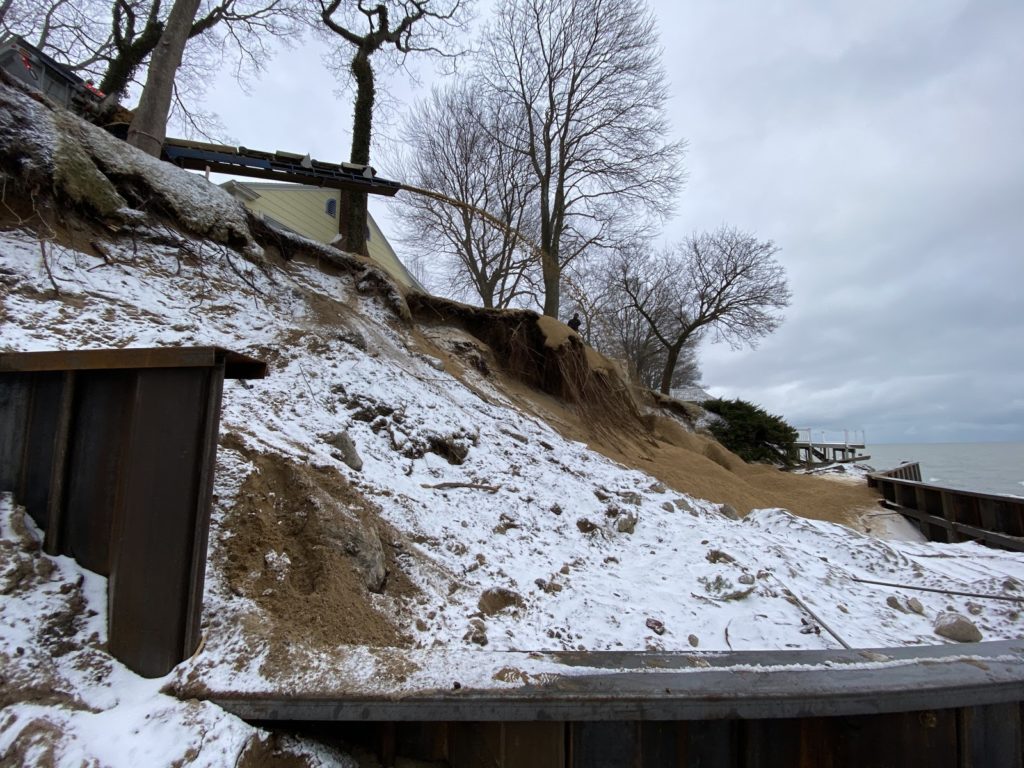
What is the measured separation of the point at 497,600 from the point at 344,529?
4.55ft

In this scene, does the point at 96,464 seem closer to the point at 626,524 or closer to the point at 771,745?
the point at 771,745

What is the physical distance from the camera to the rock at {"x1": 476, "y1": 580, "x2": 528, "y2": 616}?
3.89 metres

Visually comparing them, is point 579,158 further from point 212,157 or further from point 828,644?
point 828,644

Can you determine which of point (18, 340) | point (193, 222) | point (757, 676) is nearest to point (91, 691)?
point (757, 676)

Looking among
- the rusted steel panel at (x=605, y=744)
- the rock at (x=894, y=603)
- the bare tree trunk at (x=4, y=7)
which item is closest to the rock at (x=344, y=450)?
the rusted steel panel at (x=605, y=744)

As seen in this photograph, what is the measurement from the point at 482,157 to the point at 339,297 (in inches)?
660

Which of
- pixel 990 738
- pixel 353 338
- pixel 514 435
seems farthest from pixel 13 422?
pixel 514 435

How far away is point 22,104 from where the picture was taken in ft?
18.8

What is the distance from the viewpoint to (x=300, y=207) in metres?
20.2

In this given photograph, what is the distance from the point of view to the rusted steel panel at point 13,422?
259 centimetres

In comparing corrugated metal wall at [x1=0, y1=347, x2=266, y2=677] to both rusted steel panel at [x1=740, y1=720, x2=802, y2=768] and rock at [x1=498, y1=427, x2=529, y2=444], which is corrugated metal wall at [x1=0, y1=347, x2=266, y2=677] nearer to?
rusted steel panel at [x1=740, y1=720, x2=802, y2=768]

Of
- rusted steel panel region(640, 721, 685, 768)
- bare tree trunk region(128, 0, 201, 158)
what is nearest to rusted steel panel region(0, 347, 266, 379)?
rusted steel panel region(640, 721, 685, 768)

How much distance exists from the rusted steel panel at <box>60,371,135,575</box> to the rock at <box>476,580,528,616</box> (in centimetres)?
247

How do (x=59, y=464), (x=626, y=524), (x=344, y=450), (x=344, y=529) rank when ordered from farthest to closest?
(x=626, y=524) → (x=344, y=450) → (x=344, y=529) → (x=59, y=464)
